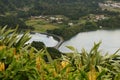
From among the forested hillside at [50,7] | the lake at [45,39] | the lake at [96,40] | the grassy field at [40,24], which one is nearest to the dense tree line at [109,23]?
the lake at [96,40]

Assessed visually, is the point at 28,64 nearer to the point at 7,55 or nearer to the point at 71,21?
the point at 7,55

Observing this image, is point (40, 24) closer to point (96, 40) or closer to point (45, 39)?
point (45, 39)

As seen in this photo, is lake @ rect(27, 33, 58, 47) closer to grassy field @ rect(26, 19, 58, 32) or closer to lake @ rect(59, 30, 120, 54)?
lake @ rect(59, 30, 120, 54)

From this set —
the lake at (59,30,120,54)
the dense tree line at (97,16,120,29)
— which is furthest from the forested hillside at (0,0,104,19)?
the lake at (59,30,120,54)

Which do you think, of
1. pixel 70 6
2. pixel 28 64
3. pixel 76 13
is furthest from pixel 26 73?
pixel 70 6

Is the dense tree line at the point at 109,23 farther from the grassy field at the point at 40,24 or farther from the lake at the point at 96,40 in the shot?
the grassy field at the point at 40,24

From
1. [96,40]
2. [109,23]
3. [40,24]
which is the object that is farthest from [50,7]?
[96,40]
